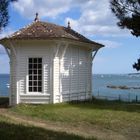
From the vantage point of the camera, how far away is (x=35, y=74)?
30250mm

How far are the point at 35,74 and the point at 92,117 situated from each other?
7258 mm

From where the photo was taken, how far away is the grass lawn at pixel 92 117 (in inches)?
828

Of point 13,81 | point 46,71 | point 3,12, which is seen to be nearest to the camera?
point 3,12

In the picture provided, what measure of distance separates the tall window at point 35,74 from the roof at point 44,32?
1.51 metres

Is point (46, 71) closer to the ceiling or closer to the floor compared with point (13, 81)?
closer to the ceiling

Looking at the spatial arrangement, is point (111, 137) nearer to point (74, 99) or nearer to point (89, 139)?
point (89, 139)

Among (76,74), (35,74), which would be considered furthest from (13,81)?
(76,74)

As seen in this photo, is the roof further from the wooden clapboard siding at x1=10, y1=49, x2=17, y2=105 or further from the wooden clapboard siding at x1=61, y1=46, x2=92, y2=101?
the wooden clapboard siding at x1=10, y1=49, x2=17, y2=105

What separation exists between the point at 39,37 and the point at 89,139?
13.2 metres

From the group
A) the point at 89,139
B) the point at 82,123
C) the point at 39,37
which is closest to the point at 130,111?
the point at 82,123

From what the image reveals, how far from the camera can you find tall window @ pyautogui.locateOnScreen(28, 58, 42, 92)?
3017cm

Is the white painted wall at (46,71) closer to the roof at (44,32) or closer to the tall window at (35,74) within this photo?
the tall window at (35,74)

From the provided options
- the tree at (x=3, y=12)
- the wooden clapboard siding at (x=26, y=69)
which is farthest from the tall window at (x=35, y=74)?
the tree at (x=3, y=12)

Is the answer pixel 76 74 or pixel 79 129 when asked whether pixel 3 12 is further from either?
pixel 76 74
